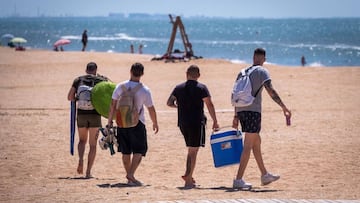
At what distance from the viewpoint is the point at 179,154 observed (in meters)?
12.3

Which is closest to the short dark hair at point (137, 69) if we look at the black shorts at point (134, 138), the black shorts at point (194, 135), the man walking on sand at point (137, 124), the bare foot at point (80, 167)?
the man walking on sand at point (137, 124)

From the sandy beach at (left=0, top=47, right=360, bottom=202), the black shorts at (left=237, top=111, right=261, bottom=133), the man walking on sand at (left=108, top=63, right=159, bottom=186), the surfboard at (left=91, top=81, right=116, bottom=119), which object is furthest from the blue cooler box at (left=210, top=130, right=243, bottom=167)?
the surfboard at (left=91, top=81, right=116, bottom=119)

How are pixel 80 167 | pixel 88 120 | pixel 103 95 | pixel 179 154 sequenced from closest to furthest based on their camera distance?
1. pixel 103 95
2. pixel 88 120
3. pixel 80 167
4. pixel 179 154

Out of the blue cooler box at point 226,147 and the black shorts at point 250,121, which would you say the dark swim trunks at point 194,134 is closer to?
the blue cooler box at point 226,147

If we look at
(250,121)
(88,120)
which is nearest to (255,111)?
(250,121)

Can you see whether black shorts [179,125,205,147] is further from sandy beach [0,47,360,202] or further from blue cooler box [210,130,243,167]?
sandy beach [0,47,360,202]

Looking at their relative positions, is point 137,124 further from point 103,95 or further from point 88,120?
point 88,120

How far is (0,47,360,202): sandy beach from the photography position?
29.3 ft

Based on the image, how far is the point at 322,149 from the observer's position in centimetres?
1244

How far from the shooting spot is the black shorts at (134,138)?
9.41 meters

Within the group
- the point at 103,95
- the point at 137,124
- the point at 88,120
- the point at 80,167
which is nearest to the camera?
the point at 137,124

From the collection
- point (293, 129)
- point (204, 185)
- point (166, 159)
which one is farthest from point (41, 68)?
point (204, 185)

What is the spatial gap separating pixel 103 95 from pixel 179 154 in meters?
2.80

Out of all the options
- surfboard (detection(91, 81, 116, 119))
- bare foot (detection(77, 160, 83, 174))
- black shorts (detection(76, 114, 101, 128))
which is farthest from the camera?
bare foot (detection(77, 160, 83, 174))
